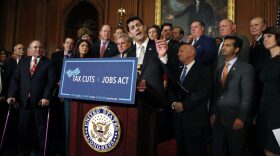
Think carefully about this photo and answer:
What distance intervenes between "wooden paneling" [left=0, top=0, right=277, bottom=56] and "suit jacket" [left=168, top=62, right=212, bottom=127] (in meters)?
4.57

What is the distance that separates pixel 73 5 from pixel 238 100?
6637mm

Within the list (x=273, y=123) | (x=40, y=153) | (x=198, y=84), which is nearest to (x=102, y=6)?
(x=40, y=153)

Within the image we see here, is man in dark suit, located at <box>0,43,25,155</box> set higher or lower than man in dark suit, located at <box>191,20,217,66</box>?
lower

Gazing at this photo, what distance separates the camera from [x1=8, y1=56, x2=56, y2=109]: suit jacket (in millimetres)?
3828

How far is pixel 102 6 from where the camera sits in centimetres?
807

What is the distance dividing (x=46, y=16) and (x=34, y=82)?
5.37 m

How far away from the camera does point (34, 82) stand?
152 inches

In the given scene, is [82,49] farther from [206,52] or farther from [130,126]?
[130,126]

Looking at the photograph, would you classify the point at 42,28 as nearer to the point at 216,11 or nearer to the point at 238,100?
the point at 216,11

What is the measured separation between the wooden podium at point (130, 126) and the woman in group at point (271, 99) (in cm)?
130

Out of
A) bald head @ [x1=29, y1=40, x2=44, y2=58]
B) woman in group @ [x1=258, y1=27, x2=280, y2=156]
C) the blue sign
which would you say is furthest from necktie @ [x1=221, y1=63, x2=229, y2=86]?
bald head @ [x1=29, y1=40, x2=44, y2=58]

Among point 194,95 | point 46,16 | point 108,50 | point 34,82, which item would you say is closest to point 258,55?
point 194,95

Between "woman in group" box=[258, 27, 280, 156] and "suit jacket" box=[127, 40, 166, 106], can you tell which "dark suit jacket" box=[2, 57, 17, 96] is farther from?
"woman in group" box=[258, 27, 280, 156]

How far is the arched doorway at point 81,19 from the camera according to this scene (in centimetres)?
860
